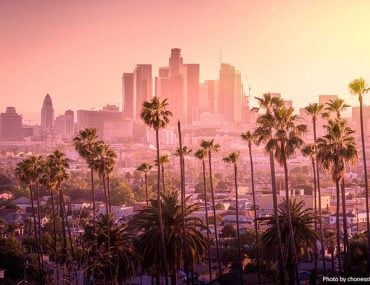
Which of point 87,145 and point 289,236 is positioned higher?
point 87,145

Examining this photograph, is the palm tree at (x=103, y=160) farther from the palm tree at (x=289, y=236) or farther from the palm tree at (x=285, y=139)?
the palm tree at (x=285, y=139)

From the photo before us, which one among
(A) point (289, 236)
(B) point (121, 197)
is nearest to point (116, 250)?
(A) point (289, 236)

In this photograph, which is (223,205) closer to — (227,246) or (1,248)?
(227,246)

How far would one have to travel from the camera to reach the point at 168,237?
113ft

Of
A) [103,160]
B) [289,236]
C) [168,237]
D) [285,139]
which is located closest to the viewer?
[285,139]

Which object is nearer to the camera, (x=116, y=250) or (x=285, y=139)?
(x=285, y=139)

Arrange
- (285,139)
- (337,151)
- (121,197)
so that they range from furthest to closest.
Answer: (121,197) → (337,151) → (285,139)

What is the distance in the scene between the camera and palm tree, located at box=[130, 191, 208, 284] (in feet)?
113

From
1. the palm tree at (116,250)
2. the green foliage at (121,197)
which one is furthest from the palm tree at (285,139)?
the green foliage at (121,197)

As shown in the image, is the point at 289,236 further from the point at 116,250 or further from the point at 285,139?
the point at 116,250

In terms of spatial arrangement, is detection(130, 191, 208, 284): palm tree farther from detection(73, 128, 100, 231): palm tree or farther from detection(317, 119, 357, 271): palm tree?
detection(73, 128, 100, 231): palm tree

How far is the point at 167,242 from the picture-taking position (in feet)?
113

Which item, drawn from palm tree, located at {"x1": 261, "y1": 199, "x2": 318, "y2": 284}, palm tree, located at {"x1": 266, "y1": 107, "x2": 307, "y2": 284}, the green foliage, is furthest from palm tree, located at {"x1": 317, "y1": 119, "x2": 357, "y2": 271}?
the green foliage

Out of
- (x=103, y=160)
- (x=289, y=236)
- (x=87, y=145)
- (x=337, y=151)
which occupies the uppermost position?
(x=87, y=145)
